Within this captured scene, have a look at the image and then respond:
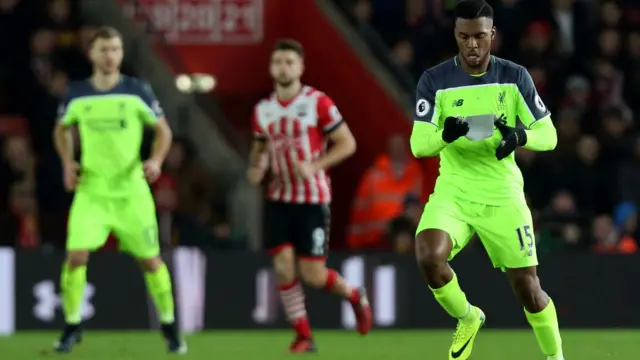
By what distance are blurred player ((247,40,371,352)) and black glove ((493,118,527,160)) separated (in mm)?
3008

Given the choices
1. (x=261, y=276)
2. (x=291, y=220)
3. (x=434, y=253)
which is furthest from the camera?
(x=261, y=276)

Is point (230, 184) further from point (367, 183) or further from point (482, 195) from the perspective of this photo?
point (482, 195)

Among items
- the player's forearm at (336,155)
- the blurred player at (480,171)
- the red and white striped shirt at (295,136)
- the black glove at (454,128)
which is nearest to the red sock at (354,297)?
the red and white striped shirt at (295,136)

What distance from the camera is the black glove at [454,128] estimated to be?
7625 mm

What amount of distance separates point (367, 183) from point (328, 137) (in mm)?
3181

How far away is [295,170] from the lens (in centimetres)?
1070

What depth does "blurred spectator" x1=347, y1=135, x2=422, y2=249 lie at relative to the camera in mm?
13788

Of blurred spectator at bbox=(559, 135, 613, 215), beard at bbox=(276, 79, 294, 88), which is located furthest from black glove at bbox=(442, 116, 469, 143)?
blurred spectator at bbox=(559, 135, 613, 215)

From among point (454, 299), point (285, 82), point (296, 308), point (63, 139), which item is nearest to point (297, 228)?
point (296, 308)

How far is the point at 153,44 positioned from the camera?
1536 centimetres

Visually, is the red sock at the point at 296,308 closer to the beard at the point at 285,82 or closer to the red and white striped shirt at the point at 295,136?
the red and white striped shirt at the point at 295,136

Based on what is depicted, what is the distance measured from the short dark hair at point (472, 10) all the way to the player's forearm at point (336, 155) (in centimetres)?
282

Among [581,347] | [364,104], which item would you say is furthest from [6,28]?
[581,347]

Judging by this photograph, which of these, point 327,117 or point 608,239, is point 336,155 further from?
point 608,239
